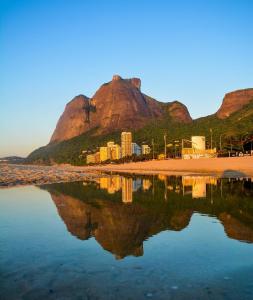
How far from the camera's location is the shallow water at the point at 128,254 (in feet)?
23.7

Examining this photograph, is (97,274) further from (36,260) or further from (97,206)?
(97,206)

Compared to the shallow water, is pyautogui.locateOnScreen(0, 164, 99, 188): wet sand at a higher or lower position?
higher

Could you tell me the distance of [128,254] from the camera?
9859 millimetres

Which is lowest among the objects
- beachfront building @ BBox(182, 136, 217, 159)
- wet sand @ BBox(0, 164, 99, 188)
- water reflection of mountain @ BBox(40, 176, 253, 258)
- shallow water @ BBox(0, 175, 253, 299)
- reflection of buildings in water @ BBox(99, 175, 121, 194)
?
shallow water @ BBox(0, 175, 253, 299)

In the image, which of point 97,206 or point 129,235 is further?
point 97,206

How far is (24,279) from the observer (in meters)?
7.87

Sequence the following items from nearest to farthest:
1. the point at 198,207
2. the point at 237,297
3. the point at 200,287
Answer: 1. the point at 237,297
2. the point at 200,287
3. the point at 198,207

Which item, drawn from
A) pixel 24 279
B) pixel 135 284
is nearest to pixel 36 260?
pixel 24 279

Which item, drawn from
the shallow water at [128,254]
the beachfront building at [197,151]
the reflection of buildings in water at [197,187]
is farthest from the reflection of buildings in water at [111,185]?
the beachfront building at [197,151]

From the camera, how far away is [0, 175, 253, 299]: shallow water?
7215 mm

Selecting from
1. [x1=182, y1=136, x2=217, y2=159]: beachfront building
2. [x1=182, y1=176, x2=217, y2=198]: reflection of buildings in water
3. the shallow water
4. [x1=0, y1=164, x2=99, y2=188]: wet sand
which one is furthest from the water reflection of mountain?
[x1=182, y1=136, x2=217, y2=159]: beachfront building

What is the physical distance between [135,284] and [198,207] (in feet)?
41.3

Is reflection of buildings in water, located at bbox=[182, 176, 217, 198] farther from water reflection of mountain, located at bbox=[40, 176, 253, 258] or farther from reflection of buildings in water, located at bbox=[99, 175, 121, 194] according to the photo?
reflection of buildings in water, located at bbox=[99, 175, 121, 194]

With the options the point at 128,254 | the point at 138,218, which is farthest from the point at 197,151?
the point at 128,254
